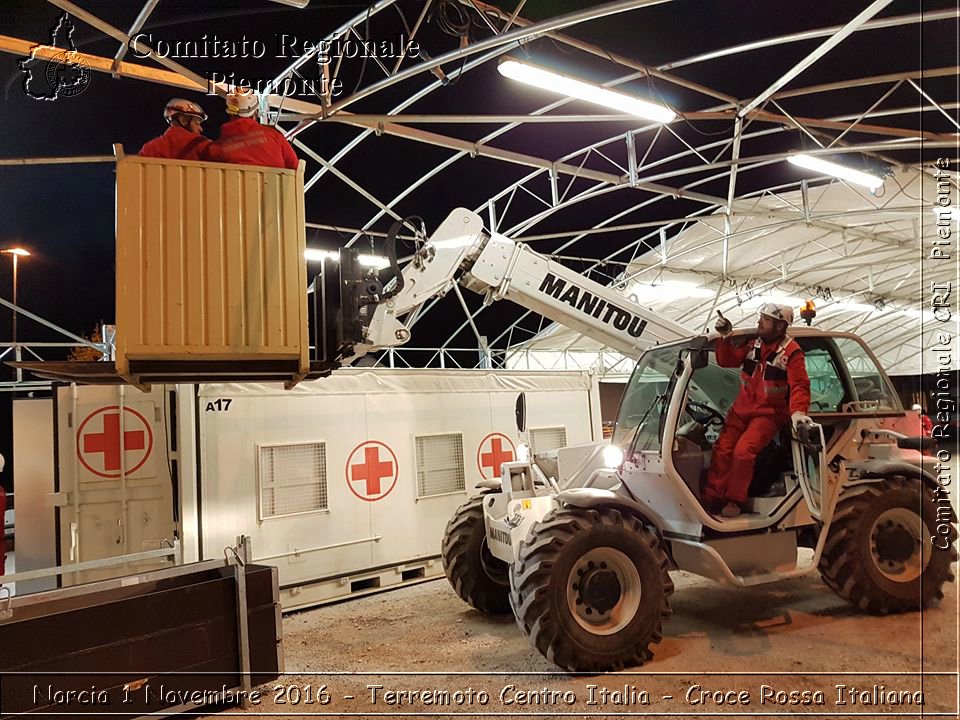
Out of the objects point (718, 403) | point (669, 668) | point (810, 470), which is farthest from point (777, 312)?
point (669, 668)

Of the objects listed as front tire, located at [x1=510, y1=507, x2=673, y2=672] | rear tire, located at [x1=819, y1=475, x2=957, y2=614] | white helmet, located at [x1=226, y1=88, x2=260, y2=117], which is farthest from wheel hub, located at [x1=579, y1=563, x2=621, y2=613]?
white helmet, located at [x1=226, y1=88, x2=260, y2=117]

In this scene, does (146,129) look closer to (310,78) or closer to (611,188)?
(310,78)

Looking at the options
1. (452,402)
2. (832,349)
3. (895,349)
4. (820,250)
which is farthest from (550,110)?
(895,349)

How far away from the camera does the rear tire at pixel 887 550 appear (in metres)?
5.20

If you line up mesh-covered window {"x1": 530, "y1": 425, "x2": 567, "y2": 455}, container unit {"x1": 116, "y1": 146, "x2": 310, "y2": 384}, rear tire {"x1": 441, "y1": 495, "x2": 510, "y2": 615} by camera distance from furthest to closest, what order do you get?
mesh-covered window {"x1": 530, "y1": 425, "x2": 567, "y2": 455}, rear tire {"x1": 441, "y1": 495, "x2": 510, "y2": 615}, container unit {"x1": 116, "y1": 146, "x2": 310, "y2": 384}

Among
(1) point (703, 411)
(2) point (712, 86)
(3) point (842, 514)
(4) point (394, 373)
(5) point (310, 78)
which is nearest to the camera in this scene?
(3) point (842, 514)

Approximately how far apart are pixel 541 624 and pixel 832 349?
11.8 ft

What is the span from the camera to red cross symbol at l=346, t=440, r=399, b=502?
22.7 feet

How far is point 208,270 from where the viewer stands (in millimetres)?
3631

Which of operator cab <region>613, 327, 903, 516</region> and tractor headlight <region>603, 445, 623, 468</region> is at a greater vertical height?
operator cab <region>613, 327, 903, 516</region>

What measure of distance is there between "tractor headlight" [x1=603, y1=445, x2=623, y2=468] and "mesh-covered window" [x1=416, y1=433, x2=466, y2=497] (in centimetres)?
244

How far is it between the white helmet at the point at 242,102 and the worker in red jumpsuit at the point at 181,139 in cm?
17

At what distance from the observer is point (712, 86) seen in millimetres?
8688

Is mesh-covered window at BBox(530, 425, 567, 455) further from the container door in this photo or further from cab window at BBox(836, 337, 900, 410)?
the container door
